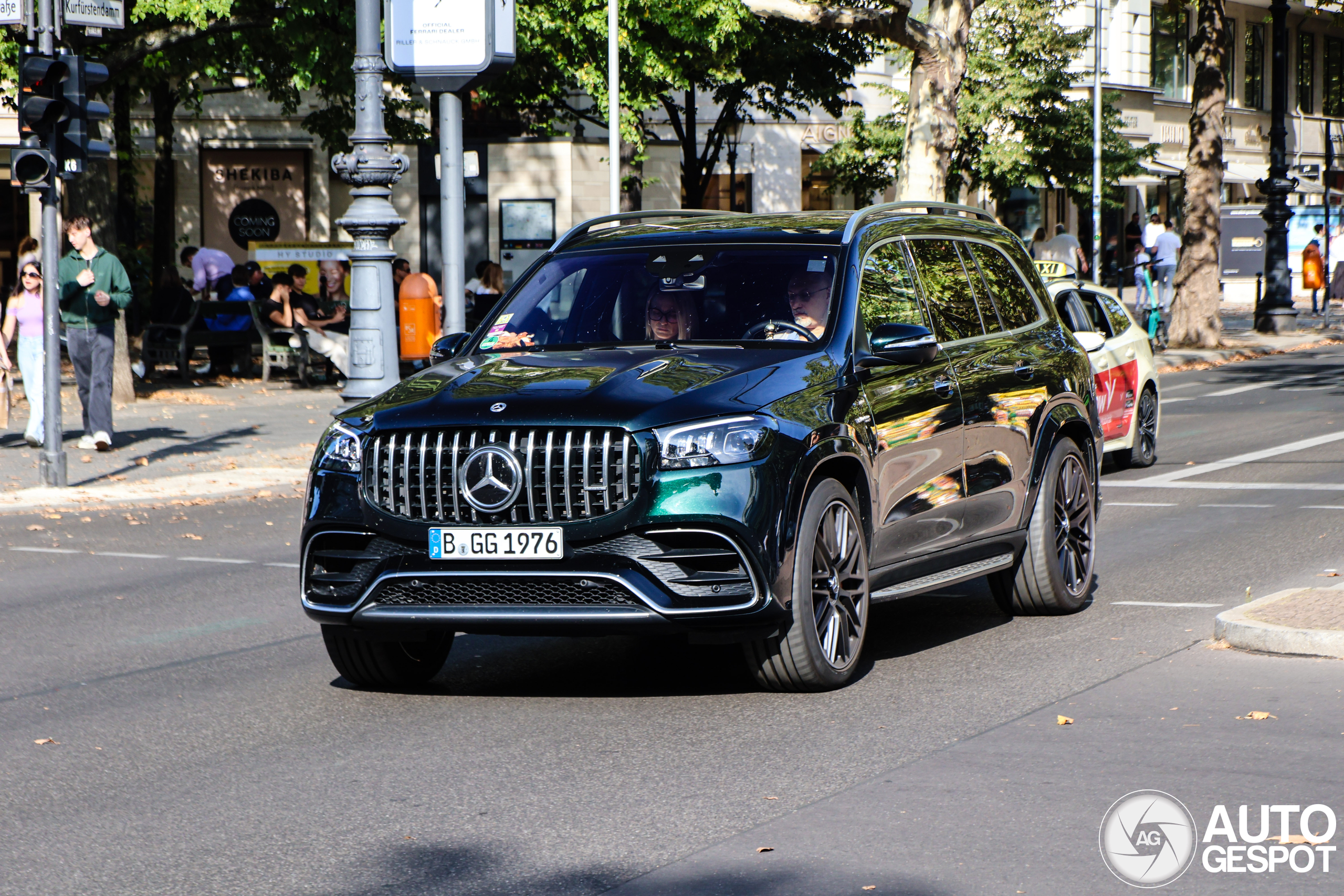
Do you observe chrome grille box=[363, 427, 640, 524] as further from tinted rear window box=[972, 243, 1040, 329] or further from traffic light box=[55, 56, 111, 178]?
traffic light box=[55, 56, 111, 178]

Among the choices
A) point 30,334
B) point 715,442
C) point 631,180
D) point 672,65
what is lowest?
point 715,442

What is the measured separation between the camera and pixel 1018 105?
40406 millimetres

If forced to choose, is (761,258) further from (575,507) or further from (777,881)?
(777,881)

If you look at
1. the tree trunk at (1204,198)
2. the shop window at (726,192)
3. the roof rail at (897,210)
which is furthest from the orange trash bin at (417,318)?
the shop window at (726,192)

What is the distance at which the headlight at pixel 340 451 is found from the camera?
676 centimetres

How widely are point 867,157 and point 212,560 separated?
1208 inches

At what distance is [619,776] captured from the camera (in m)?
5.83

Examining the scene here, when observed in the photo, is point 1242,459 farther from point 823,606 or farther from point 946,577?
point 823,606

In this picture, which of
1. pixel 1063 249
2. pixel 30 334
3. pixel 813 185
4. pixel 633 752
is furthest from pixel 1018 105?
pixel 633 752

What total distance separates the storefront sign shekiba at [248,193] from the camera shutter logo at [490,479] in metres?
39.6

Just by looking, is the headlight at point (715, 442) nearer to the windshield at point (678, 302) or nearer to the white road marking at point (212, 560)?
the windshield at point (678, 302)

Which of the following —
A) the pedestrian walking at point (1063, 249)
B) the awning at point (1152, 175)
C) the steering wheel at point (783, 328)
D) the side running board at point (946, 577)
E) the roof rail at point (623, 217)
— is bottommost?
the side running board at point (946, 577)

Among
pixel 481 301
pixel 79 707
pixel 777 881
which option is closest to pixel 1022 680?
pixel 777 881

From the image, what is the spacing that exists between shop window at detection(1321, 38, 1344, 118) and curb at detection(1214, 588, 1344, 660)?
206 ft
